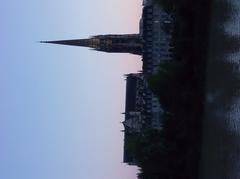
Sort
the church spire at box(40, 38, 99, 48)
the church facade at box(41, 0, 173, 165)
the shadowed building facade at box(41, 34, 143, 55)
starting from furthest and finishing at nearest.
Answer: the church spire at box(40, 38, 99, 48), the shadowed building facade at box(41, 34, 143, 55), the church facade at box(41, 0, 173, 165)

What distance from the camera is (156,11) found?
67.7 m

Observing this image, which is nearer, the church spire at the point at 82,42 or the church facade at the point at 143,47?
the church facade at the point at 143,47

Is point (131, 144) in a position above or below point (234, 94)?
below

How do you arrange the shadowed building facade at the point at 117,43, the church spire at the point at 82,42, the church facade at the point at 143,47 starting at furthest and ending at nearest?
the church spire at the point at 82,42, the shadowed building facade at the point at 117,43, the church facade at the point at 143,47

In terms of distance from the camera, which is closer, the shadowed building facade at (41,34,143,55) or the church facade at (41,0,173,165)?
the church facade at (41,0,173,165)

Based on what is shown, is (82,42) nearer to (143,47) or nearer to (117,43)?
(117,43)

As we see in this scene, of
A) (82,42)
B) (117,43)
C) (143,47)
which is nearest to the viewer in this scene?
(143,47)

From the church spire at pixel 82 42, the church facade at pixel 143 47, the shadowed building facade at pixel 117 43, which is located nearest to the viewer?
the church facade at pixel 143 47

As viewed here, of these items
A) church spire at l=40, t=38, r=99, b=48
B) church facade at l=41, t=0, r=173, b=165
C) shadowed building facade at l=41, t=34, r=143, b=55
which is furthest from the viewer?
church spire at l=40, t=38, r=99, b=48

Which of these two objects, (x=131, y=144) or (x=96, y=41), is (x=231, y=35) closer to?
(x=131, y=144)

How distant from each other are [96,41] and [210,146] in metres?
48.5

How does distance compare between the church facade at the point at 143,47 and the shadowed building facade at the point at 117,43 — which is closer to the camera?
the church facade at the point at 143,47

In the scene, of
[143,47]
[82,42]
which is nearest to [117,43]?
[143,47]

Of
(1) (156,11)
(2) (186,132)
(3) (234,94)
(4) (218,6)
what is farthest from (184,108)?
(1) (156,11)
